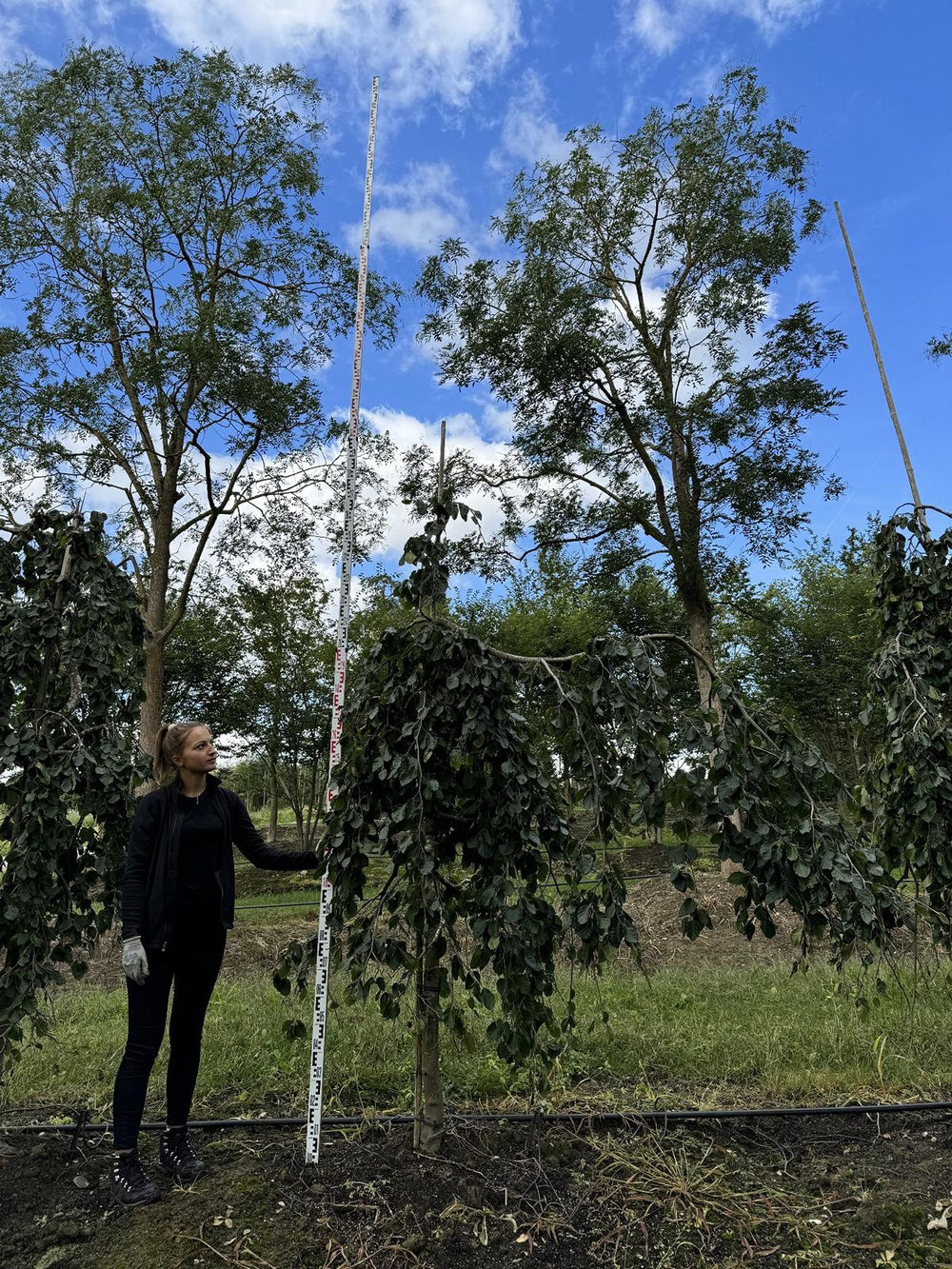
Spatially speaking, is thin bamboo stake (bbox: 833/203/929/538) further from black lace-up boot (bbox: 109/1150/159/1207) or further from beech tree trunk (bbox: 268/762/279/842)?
beech tree trunk (bbox: 268/762/279/842)

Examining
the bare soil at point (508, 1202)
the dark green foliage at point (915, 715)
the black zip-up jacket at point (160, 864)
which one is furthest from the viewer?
the dark green foliage at point (915, 715)

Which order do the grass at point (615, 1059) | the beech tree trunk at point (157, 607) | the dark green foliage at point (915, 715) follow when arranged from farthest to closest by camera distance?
the beech tree trunk at point (157, 607), the dark green foliage at point (915, 715), the grass at point (615, 1059)

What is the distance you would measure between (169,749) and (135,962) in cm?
66

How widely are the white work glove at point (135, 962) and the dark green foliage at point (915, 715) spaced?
10.1ft

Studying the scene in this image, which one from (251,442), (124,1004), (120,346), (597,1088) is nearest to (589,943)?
(597,1088)

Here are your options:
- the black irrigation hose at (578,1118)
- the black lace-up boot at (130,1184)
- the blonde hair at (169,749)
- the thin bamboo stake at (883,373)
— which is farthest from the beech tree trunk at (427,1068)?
the thin bamboo stake at (883,373)

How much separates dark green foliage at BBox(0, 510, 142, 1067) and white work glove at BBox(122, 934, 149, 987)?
409mm

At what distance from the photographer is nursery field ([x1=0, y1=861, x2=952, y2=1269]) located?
2.09 m

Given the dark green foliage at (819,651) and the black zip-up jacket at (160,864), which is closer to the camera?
the black zip-up jacket at (160,864)

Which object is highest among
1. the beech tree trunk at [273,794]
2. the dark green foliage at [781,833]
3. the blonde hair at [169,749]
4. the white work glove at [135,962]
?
the beech tree trunk at [273,794]

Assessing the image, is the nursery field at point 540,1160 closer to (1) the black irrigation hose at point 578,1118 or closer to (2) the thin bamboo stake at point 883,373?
(1) the black irrigation hose at point 578,1118

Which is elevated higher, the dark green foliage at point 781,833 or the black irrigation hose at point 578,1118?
the dark green foliage at point 781,833

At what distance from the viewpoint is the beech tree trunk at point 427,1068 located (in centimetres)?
246

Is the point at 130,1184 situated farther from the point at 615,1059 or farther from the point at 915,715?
the point at 915,715
